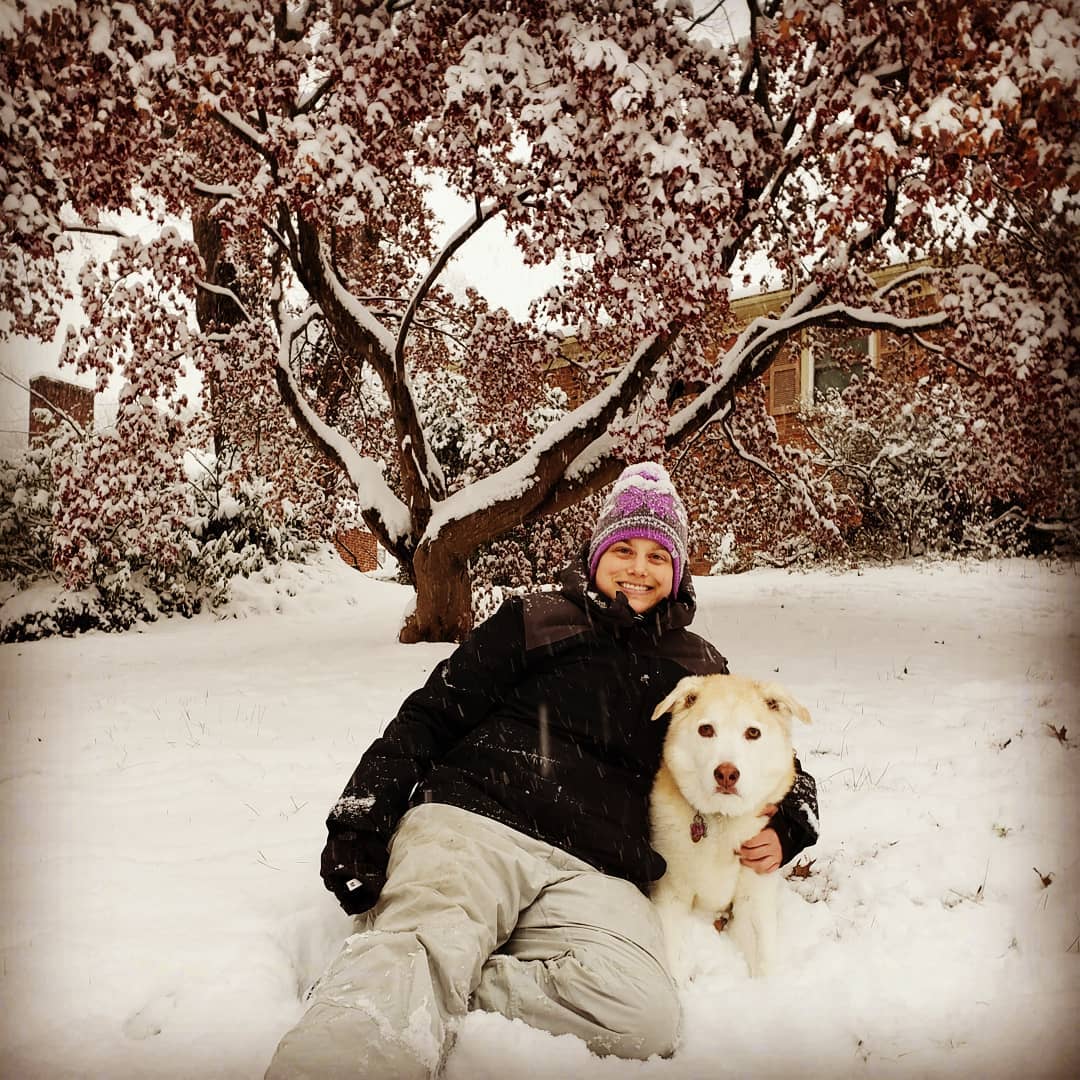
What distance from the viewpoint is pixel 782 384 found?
17391mm

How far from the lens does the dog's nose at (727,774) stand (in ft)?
7.72

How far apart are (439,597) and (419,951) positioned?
6479 millimetres

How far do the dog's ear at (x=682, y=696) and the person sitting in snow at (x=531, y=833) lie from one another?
165 mm

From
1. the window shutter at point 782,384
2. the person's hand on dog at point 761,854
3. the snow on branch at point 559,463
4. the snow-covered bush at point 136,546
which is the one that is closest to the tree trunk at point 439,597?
the snow on branch at point 559,463

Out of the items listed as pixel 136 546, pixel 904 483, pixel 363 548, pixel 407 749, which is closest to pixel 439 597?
pixel 136 546

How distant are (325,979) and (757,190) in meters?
6.50

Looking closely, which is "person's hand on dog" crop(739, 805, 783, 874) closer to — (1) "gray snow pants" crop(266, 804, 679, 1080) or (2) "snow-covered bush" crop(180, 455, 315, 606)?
(1) "gray snow pants" crop(266, 804, 679, 1080)

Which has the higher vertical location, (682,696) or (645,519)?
(645,519)

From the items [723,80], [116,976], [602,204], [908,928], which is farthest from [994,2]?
[116,976]

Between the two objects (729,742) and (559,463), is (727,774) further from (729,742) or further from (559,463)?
(559,463)

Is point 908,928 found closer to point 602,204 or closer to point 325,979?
point 325,979

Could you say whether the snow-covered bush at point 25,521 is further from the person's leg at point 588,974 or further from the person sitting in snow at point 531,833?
the person's leg at point 588,974

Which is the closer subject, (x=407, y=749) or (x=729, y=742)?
(x=729, y=742)

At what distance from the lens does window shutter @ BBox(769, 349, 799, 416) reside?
1697 cm
